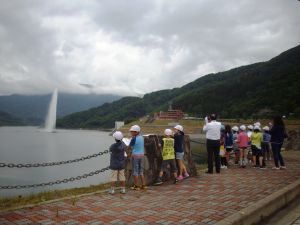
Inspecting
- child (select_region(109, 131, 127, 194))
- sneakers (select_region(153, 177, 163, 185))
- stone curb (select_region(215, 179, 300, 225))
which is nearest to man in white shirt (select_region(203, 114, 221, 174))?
sneakers (select_region(153, 177, 163, 185))

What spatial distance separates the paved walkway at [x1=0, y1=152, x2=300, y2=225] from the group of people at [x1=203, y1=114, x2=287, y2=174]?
6.03ft

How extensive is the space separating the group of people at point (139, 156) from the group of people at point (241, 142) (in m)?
1.47

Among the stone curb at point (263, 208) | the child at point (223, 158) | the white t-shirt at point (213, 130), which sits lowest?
the stone curb at point (263, 208)

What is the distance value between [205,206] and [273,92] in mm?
111462

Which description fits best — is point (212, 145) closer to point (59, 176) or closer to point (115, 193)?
point (115, 193)

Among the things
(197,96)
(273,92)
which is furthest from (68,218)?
(197,96)

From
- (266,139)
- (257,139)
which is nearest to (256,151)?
(257,139)

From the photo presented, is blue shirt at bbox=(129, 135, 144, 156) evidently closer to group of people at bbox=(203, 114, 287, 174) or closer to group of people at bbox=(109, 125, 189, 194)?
group of people at bbox=(109, 125, 189, 194)

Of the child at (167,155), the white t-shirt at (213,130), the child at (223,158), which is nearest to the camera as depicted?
the child at (167,155)

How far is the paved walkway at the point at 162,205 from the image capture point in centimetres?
561

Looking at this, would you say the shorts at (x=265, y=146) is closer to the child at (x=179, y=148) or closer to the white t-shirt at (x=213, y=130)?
the white t-shirt at (x=213, y=130)

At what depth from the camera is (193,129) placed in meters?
83.8

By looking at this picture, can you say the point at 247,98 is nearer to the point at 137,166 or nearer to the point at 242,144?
the point at 242,144

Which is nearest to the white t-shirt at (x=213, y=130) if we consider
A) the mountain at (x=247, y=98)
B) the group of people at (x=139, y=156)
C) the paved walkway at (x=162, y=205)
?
the group of people at (x=139, y=156)
